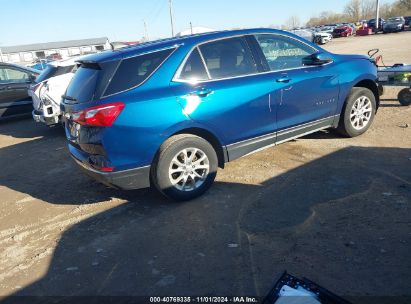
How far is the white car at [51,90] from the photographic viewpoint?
7.81m

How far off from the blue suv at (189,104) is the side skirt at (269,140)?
2 cm

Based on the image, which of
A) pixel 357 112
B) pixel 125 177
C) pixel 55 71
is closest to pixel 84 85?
pixel 125 177

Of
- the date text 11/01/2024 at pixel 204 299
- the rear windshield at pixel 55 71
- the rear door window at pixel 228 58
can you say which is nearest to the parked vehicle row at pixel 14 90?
the rear windshield at pixel 55 71

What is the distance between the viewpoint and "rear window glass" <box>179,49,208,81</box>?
4117 millimetres

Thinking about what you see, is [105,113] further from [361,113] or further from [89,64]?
[361,113]

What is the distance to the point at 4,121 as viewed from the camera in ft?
35.4

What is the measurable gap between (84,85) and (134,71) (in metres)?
0.62

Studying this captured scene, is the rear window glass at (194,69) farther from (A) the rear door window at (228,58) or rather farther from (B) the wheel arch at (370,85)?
(B) the wheel arch at (370,85)

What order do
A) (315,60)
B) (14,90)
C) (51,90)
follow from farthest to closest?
1. (14,90)
2. (51,90)
3. (315,60)

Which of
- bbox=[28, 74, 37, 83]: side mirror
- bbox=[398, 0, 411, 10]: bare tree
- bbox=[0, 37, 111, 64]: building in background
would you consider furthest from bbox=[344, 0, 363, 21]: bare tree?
bbox=[28, 74, 37, 83]: side mirror

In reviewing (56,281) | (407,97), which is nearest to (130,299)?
(56,281)

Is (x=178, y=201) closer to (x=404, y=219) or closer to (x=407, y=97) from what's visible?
(x=404, y=219)

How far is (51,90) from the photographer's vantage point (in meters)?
7.93

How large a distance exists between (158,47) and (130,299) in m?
2.65
